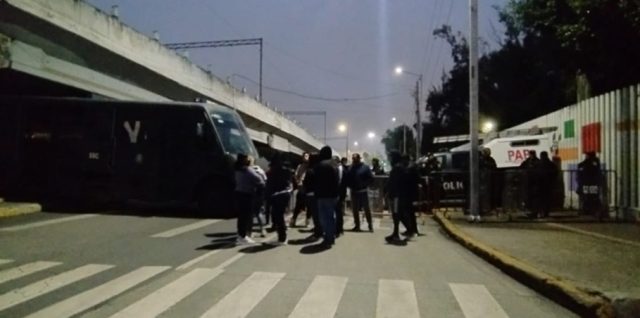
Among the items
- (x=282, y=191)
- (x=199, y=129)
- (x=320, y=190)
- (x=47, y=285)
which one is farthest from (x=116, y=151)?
(x=47, y=285)

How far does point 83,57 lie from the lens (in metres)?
22.2

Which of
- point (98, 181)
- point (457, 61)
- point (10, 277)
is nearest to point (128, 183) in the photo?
point (98, 181)

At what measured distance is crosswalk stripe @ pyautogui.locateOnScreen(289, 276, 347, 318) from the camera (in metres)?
7.36

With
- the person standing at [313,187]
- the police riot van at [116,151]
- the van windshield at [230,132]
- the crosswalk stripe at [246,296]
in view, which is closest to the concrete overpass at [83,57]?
the police riot van at [116,151]

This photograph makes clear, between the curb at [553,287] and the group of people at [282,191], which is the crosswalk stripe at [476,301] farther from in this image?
the group of people at [282,191]

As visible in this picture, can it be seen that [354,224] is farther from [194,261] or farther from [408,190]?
[194,261]

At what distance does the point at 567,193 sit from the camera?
70.9ft

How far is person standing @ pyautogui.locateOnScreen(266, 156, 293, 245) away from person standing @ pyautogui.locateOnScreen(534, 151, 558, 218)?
7.99 meters

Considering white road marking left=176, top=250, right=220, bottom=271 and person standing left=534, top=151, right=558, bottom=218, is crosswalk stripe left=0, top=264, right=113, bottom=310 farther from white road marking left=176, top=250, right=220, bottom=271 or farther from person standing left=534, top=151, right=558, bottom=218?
person standing left=534, top=151, right=558, bottom=218

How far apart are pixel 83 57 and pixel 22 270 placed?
46.5ft

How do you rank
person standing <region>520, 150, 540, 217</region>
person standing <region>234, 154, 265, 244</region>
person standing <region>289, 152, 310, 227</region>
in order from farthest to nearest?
person standing <region>520, 150, 540, 217</region> → person standing <region>289, 152, 310, 227</region> → person standing <region>234, 154, 265, 244</region>

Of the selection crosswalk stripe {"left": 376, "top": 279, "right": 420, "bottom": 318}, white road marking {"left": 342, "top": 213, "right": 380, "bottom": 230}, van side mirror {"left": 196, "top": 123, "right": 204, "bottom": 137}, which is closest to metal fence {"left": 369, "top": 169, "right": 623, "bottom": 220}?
white road marking {"left": 342, "top": 213, "right": 380, "bottom": 230}

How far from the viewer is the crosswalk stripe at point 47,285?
25.2 feet

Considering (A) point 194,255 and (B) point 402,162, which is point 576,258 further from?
(A) point 194,255
